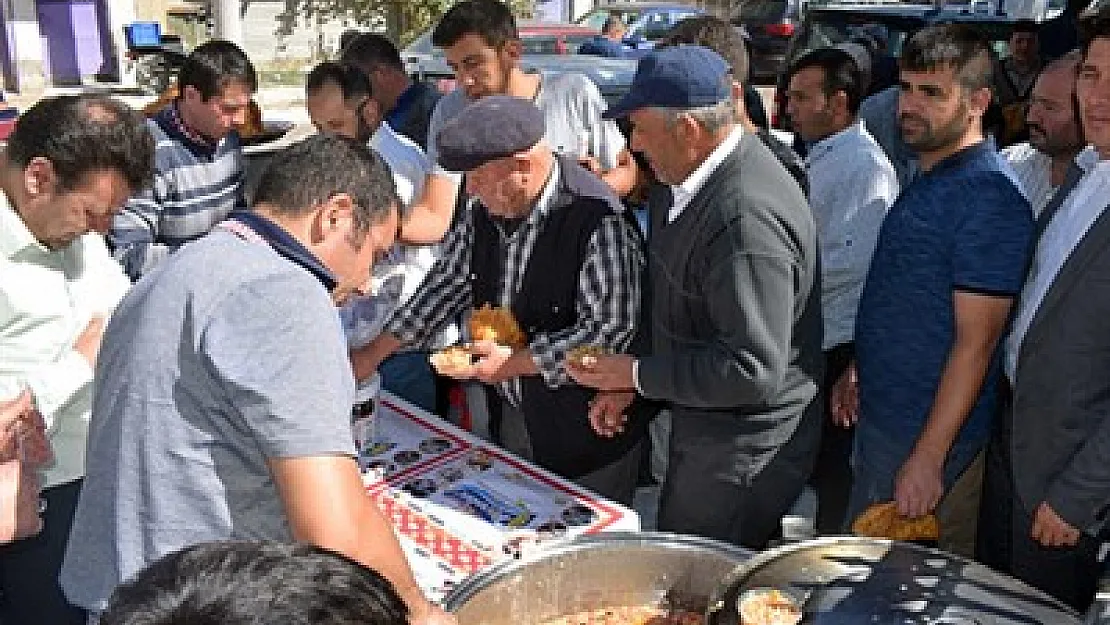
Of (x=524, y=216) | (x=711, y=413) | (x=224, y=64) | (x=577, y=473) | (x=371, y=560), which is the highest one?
(x=224, y=64)

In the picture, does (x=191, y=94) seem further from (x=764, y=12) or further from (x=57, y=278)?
(x=764, y=12)

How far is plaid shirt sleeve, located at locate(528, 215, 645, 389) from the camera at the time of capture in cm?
243

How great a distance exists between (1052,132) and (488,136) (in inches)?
73.0

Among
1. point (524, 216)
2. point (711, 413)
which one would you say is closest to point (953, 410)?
point (711, 413)

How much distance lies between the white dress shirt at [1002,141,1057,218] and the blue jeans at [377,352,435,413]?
194cm

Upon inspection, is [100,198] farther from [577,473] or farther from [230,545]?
[230,545]

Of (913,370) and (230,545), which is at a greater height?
(230,545)

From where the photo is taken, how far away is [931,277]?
2369mm

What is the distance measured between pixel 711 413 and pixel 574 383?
356 millimetres

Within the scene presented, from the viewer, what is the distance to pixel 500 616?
193 centimetres

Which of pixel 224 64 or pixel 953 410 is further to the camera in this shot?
pixel 224 64

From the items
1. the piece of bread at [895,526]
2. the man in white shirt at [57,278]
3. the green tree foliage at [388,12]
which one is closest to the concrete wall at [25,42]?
the green tree foliage at [388,12]

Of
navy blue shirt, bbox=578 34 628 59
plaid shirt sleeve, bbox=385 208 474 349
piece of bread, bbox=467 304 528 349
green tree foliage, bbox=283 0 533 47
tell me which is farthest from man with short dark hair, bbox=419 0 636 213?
green tree foliage, bbox=283 0 533 47

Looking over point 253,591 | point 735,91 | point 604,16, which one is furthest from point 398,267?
point 604,16
